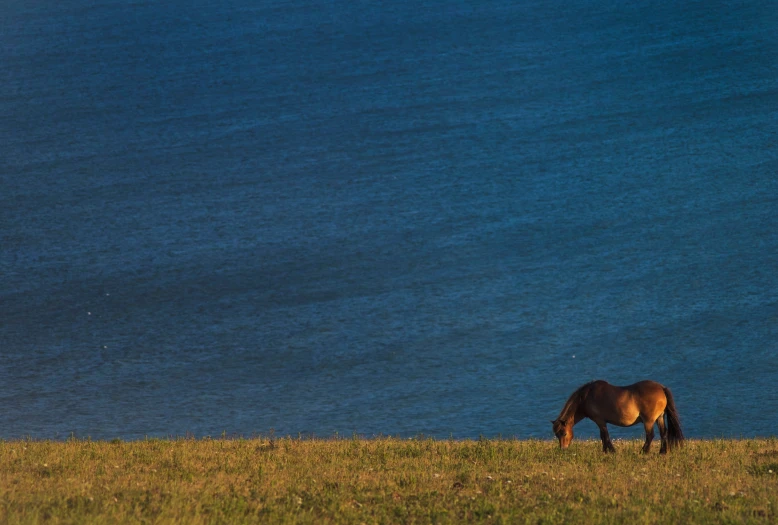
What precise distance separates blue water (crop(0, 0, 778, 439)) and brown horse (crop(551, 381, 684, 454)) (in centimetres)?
1682

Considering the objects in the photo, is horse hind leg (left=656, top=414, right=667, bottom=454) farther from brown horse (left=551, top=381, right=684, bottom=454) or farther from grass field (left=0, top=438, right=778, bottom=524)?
grass field (left=0, top=438, right=778, bottom=524)

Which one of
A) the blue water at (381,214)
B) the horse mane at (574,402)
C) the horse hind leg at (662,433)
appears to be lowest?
the blue water at (381,214)

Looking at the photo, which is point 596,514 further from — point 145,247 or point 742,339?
point 145,247

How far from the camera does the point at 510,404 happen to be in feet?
114

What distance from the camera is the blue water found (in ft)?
119

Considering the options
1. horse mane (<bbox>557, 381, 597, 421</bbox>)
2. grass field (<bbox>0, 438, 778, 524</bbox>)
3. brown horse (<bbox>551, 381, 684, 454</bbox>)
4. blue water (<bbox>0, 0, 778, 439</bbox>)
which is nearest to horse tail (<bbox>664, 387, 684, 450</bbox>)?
brown horse (<bbox>551, 381, 684, 454</bbox>)

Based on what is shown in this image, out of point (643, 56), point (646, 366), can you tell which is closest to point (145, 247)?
point (646, 366)

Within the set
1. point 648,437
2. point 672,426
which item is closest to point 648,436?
point 648,437

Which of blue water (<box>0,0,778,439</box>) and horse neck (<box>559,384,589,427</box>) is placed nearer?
horse neck (<box>559,384,589,427</box>)

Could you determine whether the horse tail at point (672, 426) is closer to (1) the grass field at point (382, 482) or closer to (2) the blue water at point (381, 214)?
(1) the grass field at point (382, 482)

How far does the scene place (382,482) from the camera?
12.7 meters

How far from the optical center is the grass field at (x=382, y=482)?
10.8 metres

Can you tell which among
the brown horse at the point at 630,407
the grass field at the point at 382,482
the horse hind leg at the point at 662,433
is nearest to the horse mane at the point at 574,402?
the brown horse at the point at 630,407

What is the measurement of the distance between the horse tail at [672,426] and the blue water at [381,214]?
16.9m
